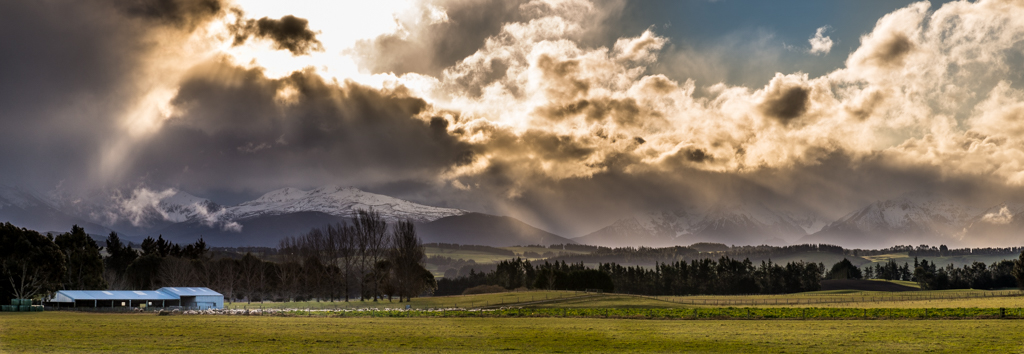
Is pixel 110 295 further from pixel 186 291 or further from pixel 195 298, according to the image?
pixel 195 298

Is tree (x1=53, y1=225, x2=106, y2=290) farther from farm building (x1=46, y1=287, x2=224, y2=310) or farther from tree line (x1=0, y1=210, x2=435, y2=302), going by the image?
farm building (x1=46, y1=287, x2=224, y2=310)

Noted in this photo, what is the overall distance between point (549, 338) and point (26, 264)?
97628mm

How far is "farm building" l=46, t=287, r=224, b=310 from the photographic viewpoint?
4732 inches

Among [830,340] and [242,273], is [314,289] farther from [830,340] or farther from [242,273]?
[830,340]

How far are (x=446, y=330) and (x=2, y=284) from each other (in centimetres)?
8786

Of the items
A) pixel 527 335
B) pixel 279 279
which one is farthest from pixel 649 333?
pixel 279 279

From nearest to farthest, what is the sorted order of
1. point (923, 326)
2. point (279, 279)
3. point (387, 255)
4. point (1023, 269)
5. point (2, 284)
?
point (923, 326) → point (2, 284) → point (1023, 269) → point (387, 255) → point (279, 279)

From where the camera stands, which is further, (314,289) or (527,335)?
(314,289)

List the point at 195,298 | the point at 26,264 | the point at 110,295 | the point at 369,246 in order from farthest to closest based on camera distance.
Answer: the point at 369,246 → the point at 195,298 → the point at 110,295 → the point at 26,264

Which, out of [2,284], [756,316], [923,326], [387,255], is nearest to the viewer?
[923,326]

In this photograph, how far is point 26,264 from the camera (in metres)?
110

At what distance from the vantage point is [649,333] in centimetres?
5794

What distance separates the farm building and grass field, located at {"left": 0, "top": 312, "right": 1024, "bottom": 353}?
201 feet

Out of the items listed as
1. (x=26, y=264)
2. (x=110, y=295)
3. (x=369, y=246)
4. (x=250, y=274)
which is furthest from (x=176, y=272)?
(x=26, y=264)
